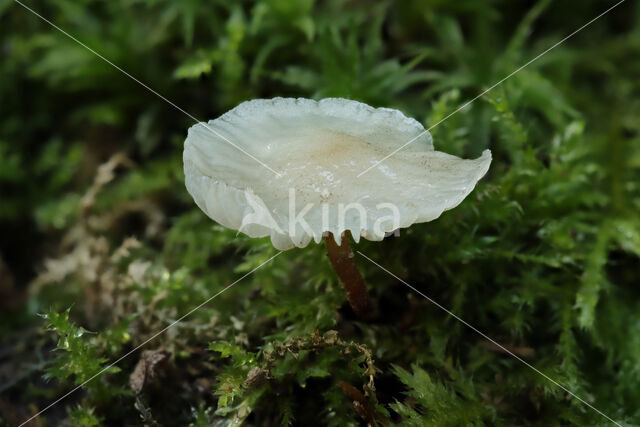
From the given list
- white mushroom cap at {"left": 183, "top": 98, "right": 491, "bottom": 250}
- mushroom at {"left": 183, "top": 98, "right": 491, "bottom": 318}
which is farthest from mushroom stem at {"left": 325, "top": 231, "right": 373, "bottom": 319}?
white mushroom cap at {"left": 183, "top": 98, "right": 491, "bottom": 250}

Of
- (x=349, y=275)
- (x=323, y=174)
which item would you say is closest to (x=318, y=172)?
(x=323, y=174)

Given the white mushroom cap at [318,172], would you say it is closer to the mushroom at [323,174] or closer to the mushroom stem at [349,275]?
the mushroom at [323,174]

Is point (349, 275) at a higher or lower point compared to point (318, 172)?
lower

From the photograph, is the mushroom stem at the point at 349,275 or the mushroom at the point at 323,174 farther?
the mushroom stem at the point at 349,275

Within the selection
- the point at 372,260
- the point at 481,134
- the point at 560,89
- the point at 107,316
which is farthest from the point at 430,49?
the point at 107,316

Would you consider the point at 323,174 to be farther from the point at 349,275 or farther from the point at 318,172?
the point at 349,275

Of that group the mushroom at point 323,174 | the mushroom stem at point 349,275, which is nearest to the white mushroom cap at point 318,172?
the mushroom at point 323,174

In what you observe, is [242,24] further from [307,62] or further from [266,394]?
[266,394]
